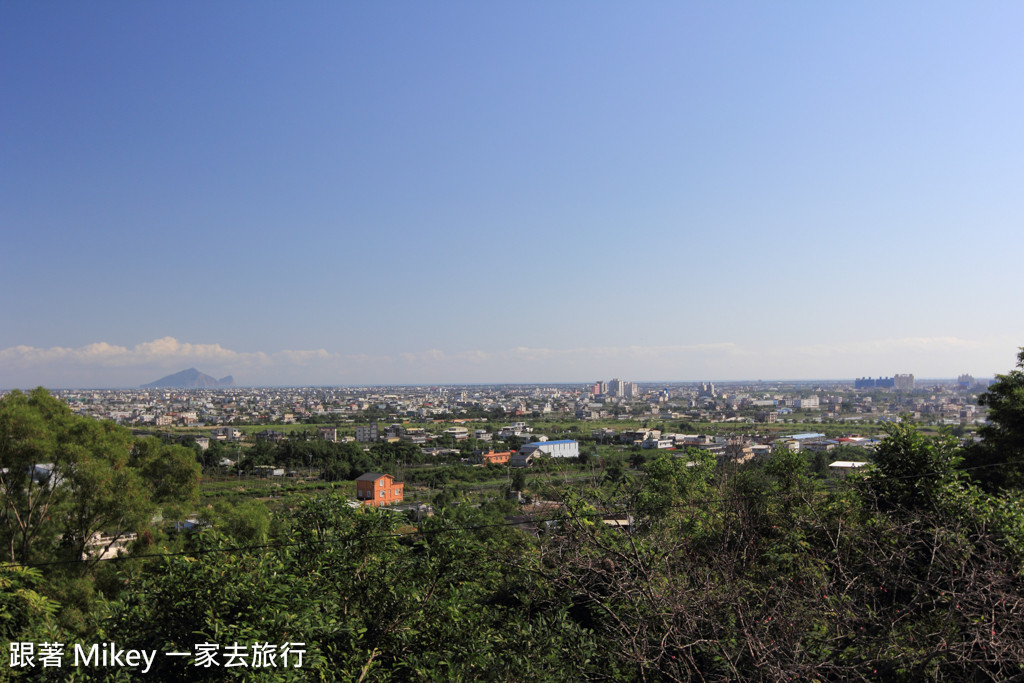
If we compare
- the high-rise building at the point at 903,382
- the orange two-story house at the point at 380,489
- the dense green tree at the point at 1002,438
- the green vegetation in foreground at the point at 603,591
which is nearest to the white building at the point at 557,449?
the green vegetation in foreground at the point at 603,591

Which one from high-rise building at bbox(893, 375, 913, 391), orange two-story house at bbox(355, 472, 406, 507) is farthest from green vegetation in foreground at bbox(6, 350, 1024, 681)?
high-rise building at bbox(893, 375, 913, 391)

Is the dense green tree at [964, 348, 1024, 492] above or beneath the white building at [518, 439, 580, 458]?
above

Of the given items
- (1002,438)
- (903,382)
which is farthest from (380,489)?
(903,382)

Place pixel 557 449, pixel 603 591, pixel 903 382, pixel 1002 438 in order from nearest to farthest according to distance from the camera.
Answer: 1. pixel 603 591
2. pixel 1002 438
3. pixel 557 449
4. pixel 903 382

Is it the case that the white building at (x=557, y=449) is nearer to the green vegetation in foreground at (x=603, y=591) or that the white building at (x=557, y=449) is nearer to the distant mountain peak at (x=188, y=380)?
the green vegetation in foreground at (x=603, y=591)

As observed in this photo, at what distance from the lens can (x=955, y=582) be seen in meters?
4.18

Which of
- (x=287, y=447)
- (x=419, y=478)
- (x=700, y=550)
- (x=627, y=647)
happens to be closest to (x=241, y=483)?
(x=287, y=447)

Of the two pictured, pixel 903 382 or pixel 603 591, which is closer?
pixel 603 591

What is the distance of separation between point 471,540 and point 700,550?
3144 millimetres

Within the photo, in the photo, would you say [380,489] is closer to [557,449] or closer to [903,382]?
[557,449]

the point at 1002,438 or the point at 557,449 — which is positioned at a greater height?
the point at 1002,438

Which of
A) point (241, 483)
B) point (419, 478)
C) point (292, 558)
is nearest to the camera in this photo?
point (292, 558)

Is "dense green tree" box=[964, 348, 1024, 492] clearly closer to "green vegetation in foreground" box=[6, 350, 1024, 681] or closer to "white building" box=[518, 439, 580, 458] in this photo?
A: "green vegetation in foreground" box=[6, 350, 1024, 681]

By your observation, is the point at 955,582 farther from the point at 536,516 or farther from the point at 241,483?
the point at 241,483
